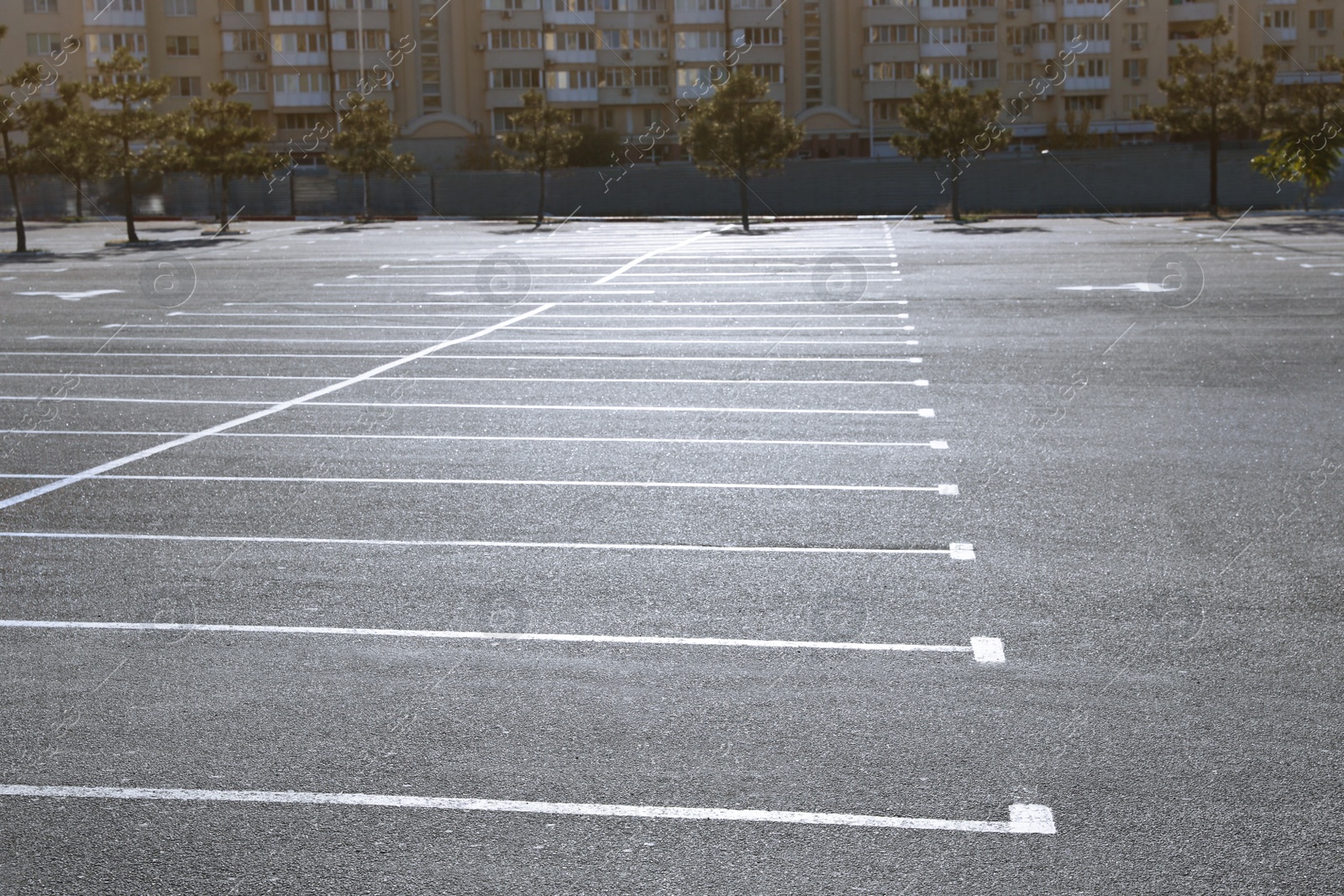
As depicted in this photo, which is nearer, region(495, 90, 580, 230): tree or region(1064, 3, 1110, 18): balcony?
region(495, 90, 580, 230): tree

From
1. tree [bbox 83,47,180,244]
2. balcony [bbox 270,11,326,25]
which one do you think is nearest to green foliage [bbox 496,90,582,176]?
tree [bbox 83,47,180,244]

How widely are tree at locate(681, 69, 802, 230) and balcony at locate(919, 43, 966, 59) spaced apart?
103 ft

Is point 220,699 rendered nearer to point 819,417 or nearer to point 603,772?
point 603,772

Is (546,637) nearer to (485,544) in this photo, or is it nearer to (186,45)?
(485,544)

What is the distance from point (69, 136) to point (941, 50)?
2066 inches

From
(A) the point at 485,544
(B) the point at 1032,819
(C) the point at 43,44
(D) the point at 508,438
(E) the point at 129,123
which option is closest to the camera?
(B) the point at 1032,819

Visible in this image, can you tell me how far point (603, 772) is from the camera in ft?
18.6

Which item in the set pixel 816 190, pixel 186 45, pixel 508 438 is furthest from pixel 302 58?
pixel 508 438

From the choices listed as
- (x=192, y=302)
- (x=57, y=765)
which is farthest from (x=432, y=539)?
(x=192, y=302)

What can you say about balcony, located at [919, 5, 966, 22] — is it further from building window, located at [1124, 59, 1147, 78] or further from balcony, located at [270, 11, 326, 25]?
balcony, located at [270, 11, 326, 25]

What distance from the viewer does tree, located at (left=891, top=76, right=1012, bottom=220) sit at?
51.7m

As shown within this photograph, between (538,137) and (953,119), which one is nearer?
(953,119)

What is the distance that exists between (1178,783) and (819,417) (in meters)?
7.84

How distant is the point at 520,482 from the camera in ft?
35.3
